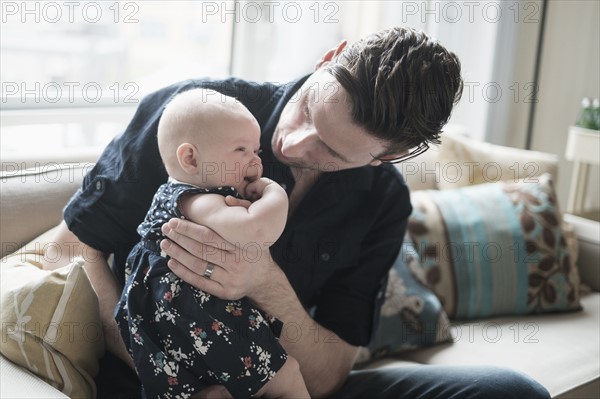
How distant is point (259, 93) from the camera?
1.66m

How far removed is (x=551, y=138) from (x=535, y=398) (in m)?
2.49

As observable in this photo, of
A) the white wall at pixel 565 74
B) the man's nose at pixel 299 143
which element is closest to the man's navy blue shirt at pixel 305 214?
the man's nose at pixel 299 143

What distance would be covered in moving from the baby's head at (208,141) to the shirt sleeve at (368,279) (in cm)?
42

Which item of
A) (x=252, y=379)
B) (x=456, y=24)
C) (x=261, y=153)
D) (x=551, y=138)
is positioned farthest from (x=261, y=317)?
(x=551, y=138)

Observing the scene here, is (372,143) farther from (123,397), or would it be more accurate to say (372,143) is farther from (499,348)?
(499,348)

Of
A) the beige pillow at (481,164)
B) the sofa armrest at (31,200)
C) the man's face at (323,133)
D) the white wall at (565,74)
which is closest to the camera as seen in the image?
the man's face at (323,133)

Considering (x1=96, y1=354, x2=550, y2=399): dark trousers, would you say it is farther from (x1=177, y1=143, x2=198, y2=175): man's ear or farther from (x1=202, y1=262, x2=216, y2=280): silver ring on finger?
(x1=177, y1=143, x2=198, y2=175): man's ear

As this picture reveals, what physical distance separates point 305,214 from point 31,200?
0.61m

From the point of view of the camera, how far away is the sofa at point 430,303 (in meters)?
1.34

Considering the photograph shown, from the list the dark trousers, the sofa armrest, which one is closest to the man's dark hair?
the dark trousers

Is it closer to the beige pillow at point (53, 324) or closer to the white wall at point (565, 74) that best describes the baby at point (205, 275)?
the beige pillow at point (53, 324)

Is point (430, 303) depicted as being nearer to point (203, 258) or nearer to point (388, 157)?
point (388, 157)

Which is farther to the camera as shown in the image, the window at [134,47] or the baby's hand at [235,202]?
the window at [134,47]

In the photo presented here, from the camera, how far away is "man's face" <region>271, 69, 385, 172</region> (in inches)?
55.4
